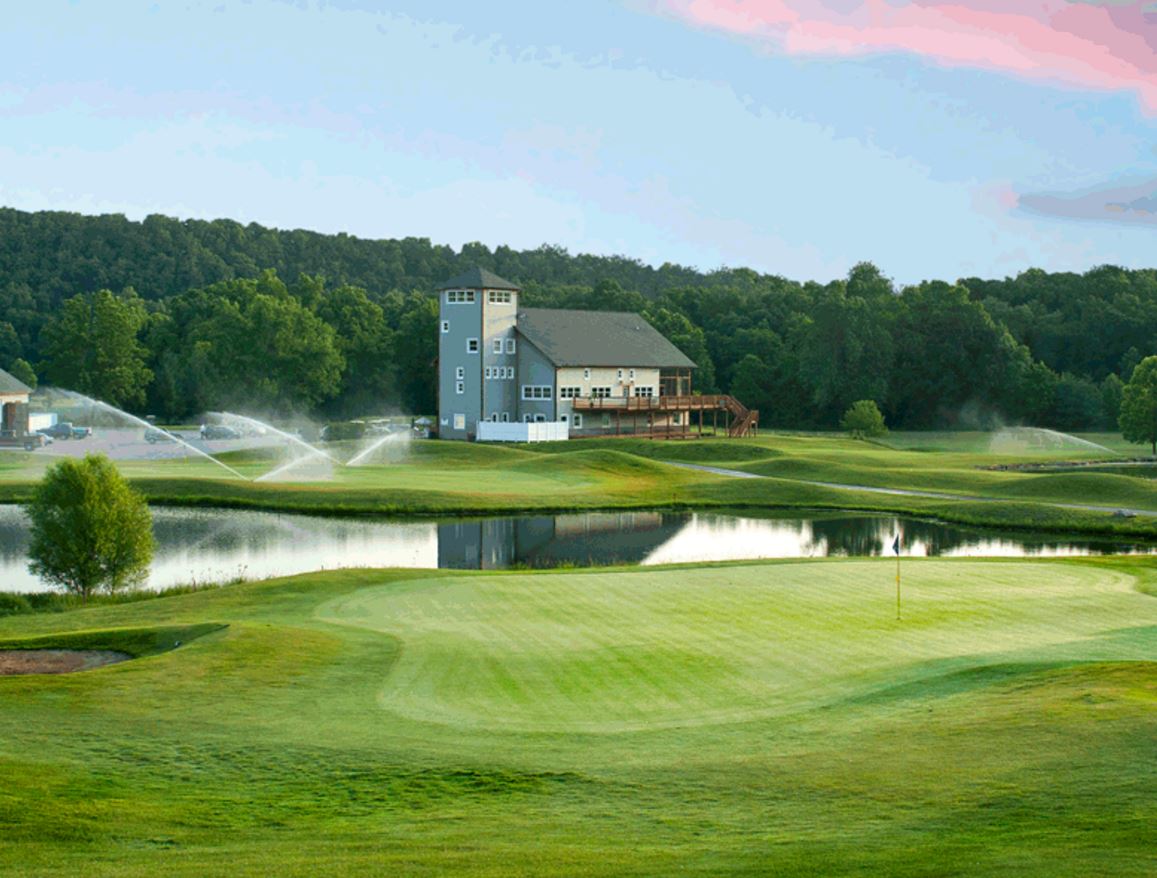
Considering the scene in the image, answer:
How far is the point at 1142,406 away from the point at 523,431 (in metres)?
38.4

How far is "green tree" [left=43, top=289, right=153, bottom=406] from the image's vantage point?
10656 cm

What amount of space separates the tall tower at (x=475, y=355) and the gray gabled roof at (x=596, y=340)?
6.53 ft

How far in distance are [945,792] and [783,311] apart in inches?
4412

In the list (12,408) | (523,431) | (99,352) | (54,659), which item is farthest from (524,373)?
(54,659)

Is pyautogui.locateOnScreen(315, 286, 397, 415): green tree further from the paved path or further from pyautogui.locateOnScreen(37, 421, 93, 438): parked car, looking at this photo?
the paved path

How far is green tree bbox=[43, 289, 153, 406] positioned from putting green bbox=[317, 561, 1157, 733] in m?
84.7

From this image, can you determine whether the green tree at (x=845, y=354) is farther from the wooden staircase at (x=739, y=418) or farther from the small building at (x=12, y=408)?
the small building at (x=12, y=408)

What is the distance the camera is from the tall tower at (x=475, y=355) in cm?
8669

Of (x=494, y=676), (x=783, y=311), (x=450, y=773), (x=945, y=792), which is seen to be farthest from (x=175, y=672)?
(x=783, y=311)

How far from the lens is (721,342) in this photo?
118 m

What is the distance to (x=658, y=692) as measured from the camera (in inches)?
703

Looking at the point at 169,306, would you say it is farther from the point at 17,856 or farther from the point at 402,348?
the point at 17,856

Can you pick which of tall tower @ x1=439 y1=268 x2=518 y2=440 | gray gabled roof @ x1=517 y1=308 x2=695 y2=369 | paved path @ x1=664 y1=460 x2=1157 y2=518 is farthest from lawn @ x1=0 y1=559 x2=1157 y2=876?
gray gabled roof @ x1=517 y1=308 x2=695 y2=369

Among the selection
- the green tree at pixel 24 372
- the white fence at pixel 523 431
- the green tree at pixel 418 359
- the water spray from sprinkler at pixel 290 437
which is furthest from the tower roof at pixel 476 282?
the green tree at pixel 24 372
